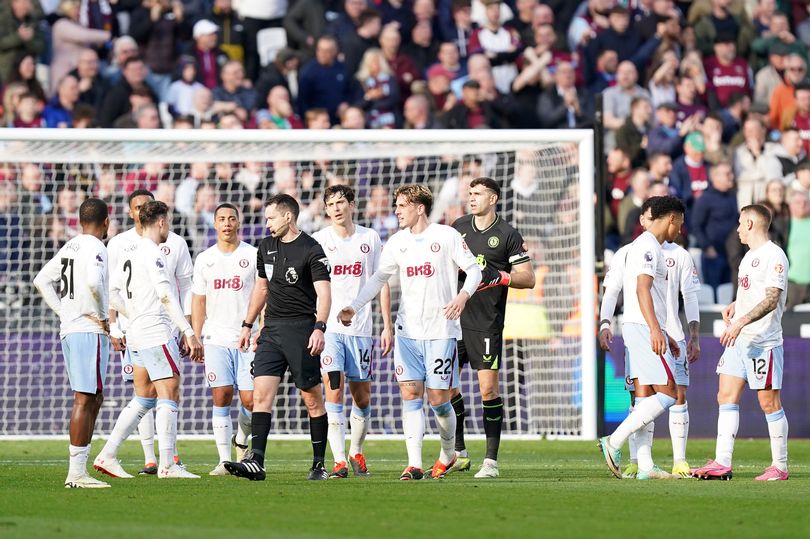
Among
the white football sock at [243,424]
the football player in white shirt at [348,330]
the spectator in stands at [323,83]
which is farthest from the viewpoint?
the spectator in stands at [323,83]

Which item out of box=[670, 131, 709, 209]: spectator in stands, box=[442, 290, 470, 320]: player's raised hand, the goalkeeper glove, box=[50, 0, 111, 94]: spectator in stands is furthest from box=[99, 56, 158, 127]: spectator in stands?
box=[442, 290, 470, 320]: player's raised hand

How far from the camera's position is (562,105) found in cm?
2183

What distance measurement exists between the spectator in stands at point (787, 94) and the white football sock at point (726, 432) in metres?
11.5

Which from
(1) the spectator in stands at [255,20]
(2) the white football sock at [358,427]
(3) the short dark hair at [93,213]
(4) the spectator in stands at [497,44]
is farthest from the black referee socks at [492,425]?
(1) the spectator in stands at [255,20]

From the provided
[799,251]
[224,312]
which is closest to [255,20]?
[799,251]

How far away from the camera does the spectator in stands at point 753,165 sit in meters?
20.7

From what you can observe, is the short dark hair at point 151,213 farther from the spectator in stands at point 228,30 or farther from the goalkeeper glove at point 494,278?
the spectator in stands at point 228,30

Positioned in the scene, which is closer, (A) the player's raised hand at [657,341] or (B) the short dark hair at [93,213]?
(B) the short dark hair at [93,213]

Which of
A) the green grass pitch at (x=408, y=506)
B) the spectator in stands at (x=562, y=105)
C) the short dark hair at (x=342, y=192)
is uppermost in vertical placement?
the spectator in stands at (x=562, y=105)

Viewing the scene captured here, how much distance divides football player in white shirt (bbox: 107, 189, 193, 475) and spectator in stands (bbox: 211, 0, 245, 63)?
9.64 meters

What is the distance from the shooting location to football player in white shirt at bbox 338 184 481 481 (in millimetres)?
11688

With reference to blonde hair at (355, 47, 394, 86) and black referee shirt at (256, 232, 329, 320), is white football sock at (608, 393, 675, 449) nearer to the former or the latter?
black referee shirt at (256, 232, 329, 320)

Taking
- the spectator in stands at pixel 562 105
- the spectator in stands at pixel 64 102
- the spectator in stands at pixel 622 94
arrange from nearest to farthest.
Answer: the spectator in stands at pixel 64 102 < the spectator in stands at pixel 562 105 < the spectator in stands at pixel 622 94

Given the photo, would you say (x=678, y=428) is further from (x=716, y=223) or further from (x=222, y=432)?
(x=716, y=223)
